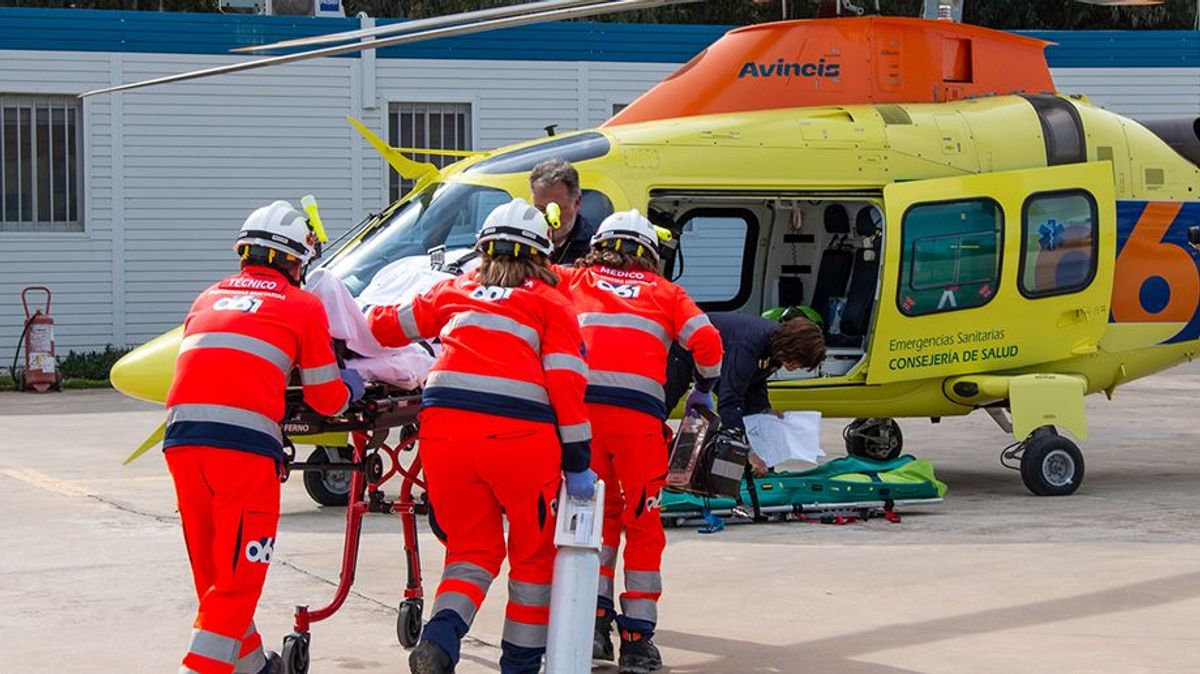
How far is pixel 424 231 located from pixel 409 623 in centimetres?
420

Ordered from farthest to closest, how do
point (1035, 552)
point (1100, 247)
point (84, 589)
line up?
point (1100, 247)
point (1035, 552)
point (84, 589)

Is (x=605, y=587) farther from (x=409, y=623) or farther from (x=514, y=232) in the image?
(x=514, y=232)

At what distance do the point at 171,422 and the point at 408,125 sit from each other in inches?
637

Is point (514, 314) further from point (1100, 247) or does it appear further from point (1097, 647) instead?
point (1100, 247)

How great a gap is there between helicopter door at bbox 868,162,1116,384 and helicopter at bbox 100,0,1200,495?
0.01m

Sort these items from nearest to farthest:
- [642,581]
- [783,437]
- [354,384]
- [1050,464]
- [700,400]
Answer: [354,384] < [642,581] < [700,400] < [783,437] < [1050,464]

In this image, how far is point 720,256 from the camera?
13.9 m

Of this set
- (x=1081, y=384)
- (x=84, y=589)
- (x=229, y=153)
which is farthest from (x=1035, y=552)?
(x=229, y=153)

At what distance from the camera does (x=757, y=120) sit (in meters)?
11.3

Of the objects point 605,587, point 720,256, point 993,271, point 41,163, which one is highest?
point 41,163

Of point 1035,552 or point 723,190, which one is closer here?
point 1035,552

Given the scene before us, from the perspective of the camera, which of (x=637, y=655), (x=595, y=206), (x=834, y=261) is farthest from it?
(x=834, y=261)

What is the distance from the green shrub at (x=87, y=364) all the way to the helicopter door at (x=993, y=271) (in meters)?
11.6

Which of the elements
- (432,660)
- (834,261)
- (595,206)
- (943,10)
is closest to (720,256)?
(834,261)
